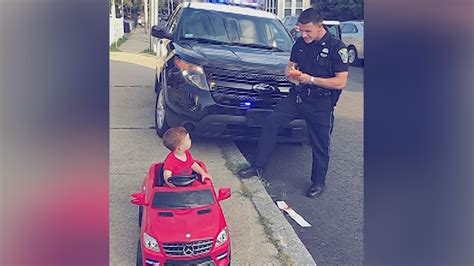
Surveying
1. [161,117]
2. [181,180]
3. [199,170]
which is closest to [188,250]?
[181,180]

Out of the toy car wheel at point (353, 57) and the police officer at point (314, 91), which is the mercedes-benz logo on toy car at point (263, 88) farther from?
the toy car wheel at point (353, 57)

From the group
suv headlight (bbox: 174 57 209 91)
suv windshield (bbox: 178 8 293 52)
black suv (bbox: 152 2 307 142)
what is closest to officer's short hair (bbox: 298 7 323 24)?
black suv (bbox: 152 2 307 142)

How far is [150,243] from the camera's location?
2.59 meters

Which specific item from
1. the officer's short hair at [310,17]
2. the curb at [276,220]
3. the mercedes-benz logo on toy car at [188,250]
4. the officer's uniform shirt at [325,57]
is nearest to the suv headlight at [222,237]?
the mercedes-benz logo on toy car at [188,250]

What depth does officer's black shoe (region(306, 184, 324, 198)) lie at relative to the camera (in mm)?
4359

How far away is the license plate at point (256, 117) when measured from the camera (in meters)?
4.76

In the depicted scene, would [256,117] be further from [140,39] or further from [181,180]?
[140,39]

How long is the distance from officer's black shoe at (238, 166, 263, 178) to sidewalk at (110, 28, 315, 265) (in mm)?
70
